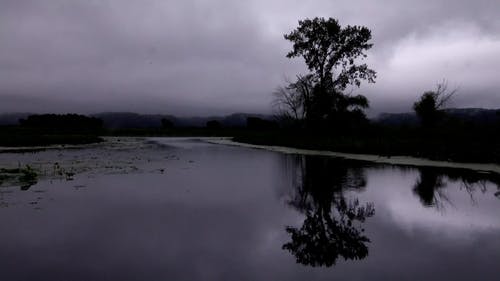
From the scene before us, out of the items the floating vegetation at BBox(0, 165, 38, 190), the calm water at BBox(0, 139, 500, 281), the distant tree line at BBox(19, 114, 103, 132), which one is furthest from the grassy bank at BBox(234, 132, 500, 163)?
the distant tree line at BBox(19, 114, 103, 132)

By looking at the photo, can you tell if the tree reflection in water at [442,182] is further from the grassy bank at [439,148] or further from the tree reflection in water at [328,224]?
the grassy bank at [439,148]

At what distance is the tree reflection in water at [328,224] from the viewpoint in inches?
299

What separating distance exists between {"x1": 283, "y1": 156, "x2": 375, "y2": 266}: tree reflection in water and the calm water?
36 millimetres

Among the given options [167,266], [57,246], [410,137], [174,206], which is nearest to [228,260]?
[167,266]

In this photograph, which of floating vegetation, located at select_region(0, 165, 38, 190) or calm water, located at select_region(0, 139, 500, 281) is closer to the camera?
calm water, located at select_region(0, 139, 500, 281)

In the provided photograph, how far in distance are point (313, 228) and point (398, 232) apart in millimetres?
1931

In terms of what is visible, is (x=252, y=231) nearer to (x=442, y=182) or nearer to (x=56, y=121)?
(x=442, y=182)

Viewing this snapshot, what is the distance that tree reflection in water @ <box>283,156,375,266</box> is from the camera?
7605 millimetres

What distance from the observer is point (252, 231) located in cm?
920

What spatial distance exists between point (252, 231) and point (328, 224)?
204cm

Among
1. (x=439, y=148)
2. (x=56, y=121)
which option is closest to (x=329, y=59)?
(x=439, y=148)

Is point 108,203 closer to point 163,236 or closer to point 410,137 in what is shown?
point 163,236

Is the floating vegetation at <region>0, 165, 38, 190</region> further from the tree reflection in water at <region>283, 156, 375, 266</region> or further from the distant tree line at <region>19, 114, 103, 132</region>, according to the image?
the distant tree line at <region>19, 114, 103, 132</region>

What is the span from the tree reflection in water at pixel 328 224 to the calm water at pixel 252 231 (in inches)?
1.4
